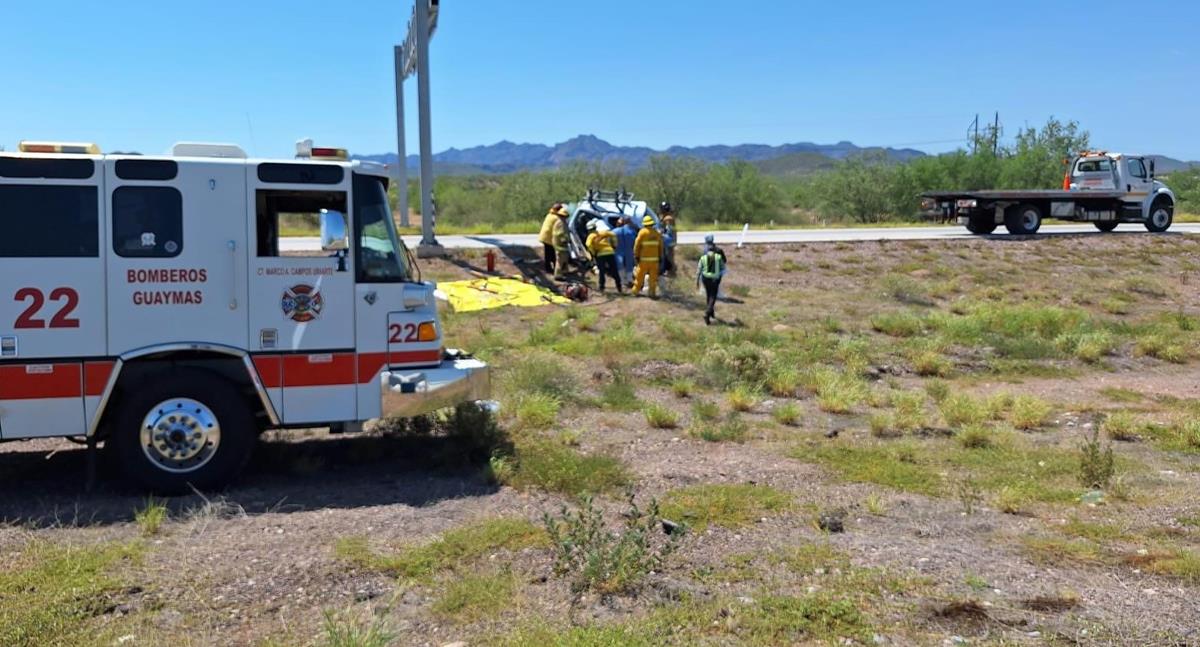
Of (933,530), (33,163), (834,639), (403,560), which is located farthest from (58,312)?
(933,530)

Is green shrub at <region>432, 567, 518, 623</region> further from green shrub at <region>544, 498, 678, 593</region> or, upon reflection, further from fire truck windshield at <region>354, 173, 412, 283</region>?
fire truck windshield at <region>354, 173, 412, 283</region>

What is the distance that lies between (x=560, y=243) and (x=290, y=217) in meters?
12.9

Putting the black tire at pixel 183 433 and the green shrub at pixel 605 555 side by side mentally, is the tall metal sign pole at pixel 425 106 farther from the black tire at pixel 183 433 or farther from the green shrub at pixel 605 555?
the green shrub at pixel 605 555

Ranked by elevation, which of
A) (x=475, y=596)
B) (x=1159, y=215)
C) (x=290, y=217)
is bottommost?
(x=475, y=596)

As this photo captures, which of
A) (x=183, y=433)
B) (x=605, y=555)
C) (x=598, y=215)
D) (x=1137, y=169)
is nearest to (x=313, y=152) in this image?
(x=183, y=433)

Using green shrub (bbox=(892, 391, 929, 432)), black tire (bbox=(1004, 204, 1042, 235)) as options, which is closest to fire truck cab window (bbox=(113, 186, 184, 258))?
green shrub (bbox=(892, 391, 929, 432))

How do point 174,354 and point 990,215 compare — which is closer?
point 174,354

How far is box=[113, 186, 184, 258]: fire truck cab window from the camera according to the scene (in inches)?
280

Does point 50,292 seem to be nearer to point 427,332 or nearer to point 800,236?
point 427,332

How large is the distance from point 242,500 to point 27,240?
2.29 m

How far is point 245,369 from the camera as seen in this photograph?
24.6 ft

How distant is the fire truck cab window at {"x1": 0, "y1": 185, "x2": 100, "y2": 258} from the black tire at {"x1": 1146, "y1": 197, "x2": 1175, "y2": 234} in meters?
32.8

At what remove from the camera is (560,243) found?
20.5m

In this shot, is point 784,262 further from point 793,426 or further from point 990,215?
point 793,426
